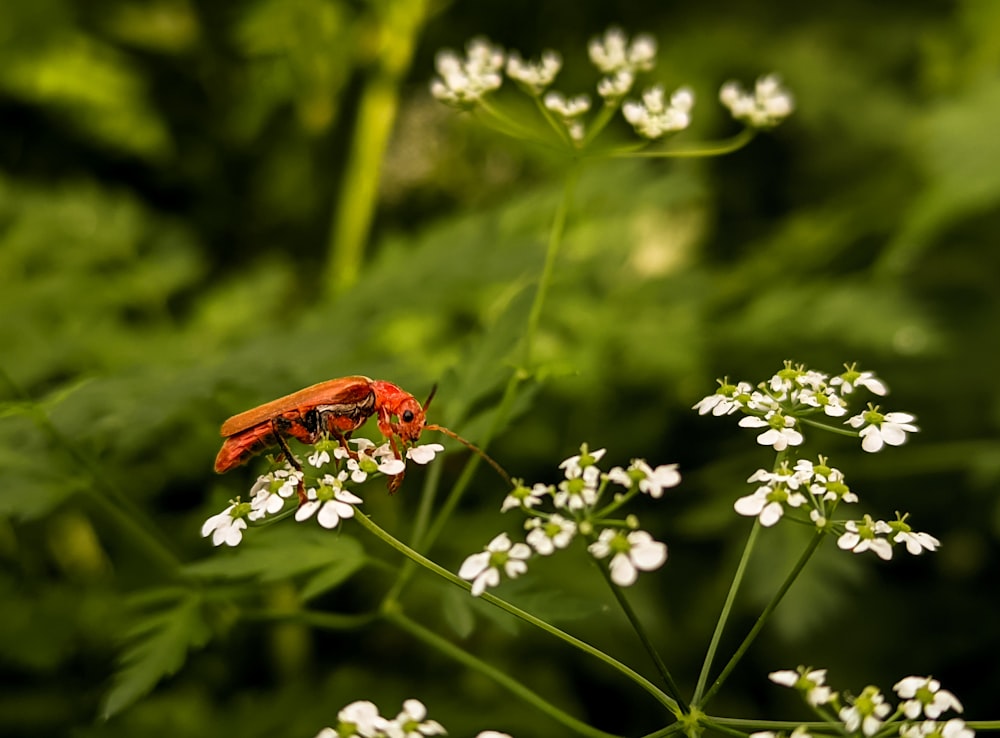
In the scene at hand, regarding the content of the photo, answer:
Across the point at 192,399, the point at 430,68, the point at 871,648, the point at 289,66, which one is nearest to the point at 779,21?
the point at 430,68

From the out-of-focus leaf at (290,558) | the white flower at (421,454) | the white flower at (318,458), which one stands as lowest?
the out-of-focus leaf at (290,558)

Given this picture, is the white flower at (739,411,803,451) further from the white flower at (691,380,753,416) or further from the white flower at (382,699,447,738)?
the white flower at (382,699,447,738)

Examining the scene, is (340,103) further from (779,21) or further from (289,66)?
(779,21)

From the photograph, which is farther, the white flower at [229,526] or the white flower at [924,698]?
the white flower at [229,526]

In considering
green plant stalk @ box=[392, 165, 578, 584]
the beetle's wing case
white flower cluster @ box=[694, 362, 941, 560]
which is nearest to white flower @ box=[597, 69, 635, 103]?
green plant stalk @ box=[392, 165, 578, 584]

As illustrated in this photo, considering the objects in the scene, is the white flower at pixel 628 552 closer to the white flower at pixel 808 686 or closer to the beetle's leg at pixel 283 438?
the white flower at pixel 808 686

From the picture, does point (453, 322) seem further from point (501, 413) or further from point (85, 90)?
point (501, 413)

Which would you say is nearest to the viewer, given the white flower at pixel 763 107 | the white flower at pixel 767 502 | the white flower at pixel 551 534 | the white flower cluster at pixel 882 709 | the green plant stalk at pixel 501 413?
the white flower cluster at pixel 882 709

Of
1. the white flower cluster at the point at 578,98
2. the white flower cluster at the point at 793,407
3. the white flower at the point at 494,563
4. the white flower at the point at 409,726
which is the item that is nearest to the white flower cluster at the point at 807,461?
the white flower cluster at the point at 793,407

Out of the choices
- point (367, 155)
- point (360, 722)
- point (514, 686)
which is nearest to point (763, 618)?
point (514, 686)
